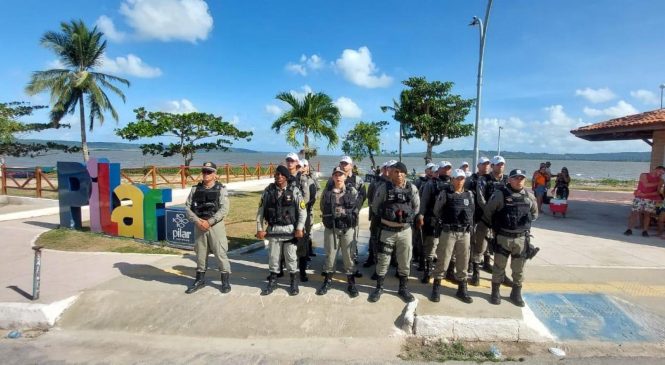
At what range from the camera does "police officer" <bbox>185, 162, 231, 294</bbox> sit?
16.2 ft

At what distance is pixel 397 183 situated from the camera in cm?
464

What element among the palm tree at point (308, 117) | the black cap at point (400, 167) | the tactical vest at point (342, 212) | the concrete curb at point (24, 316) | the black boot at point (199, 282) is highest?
the palm tree at point (308, 117)

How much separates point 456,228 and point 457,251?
344 millimetres

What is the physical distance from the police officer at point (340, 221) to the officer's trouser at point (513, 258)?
1.80 m

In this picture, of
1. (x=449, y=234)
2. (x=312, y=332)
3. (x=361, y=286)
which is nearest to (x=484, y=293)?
(x=449, y=234)

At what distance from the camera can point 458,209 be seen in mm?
4531

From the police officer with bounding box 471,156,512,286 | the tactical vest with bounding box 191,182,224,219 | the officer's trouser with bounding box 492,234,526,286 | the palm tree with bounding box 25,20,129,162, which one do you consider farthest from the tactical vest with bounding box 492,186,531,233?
the palm tree with bounding box 25,20,129,162

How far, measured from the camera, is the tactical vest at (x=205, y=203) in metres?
4.96

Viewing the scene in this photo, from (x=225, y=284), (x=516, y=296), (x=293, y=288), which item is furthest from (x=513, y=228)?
(x=225, y=284)

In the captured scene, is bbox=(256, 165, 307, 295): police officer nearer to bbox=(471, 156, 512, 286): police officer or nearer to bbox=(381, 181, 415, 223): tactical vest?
bbox=(381, 181, 415, 223): tactical vest

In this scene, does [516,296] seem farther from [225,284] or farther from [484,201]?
[225,284]

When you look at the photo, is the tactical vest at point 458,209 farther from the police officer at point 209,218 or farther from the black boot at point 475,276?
the police officer at point 209,218

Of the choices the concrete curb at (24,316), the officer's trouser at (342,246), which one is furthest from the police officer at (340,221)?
the concrete curb at (24,316)

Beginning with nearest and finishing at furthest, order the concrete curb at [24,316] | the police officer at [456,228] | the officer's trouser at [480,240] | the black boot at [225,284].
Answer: the concrete curb at [24,316] → the police officer at [456,228] → the black boot at [225,284] → the officer's trouser at [480,240]
